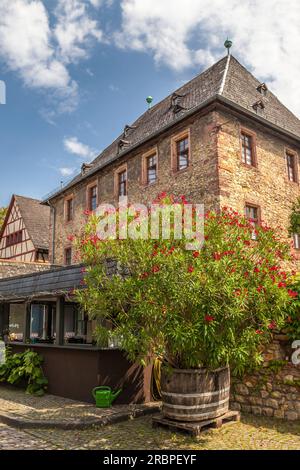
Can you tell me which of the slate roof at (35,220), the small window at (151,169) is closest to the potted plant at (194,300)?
the small window at (151,169)

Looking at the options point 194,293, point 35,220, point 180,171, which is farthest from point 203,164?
point 35,220

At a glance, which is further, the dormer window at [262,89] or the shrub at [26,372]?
the dormer window at [262,89]

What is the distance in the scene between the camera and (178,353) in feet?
20.6

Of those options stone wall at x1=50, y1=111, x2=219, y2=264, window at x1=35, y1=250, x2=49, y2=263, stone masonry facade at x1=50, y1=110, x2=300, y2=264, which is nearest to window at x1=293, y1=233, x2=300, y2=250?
stone masonry facade at x1=50, y1=110, x2=300, y2=264

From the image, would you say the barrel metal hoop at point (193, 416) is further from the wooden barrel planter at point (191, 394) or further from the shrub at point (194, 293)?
the shrub at point (194, 293)

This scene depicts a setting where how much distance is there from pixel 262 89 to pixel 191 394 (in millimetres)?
15828

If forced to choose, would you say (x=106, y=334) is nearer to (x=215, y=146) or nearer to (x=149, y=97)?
(x=215, y=146)

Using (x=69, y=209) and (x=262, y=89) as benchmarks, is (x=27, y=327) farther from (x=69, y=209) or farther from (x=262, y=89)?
(x=262, y=89)

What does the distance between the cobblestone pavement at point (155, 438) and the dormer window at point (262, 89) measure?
1514cm

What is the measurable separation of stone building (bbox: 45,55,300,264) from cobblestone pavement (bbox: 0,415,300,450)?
27.0 ft

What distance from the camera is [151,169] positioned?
17.0 m

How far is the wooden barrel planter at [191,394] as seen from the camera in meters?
6.00
